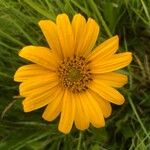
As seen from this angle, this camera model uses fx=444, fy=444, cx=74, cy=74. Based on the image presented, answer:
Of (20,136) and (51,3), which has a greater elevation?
(51,3)

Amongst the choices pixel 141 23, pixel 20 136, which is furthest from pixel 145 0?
pixel 20 136

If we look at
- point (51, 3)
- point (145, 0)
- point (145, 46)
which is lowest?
point (145, 46)

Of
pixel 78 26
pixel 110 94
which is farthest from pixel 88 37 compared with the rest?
pixel 110 94

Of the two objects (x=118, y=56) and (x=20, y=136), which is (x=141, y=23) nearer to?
(x=118, y=56)

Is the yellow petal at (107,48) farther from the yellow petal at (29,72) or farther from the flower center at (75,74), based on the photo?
the yellow petal at (29,72)

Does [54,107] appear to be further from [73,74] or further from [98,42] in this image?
[98,42]
